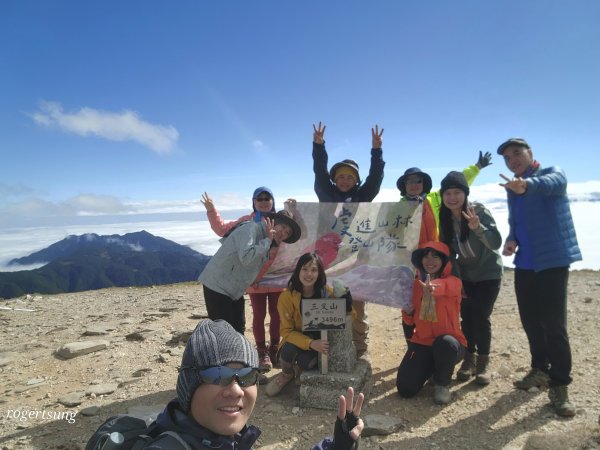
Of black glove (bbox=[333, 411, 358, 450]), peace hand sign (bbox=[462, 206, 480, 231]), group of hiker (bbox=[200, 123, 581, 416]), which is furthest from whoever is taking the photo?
peace hand sign (bbox=[462, 206, 480, 231])

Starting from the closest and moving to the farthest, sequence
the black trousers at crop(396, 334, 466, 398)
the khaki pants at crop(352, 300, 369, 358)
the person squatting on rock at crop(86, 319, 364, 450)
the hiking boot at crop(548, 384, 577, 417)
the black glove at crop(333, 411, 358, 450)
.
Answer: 1. the person squatting on rock at crop(86, 319, 364, 450)
2. the black glove at crop(333, 411, 358, 450)
3. the hiking boot at crop(548, 384, 577, 417)
4. the black trousers at crop(396, 334, 466, 398)
5. the khaki pants at crop(352, 300, 369, 358)

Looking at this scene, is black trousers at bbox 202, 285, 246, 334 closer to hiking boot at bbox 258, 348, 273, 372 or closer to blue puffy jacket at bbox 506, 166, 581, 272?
hiking boot at bbox 258, 348, 273, 372

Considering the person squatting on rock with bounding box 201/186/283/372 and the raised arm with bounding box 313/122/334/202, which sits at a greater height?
the raised arm with bounding box 313/122/334/202

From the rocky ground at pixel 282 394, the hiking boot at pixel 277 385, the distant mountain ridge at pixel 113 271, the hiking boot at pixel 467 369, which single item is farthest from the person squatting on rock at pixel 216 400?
the distant mountain ridge at pixel 113 271

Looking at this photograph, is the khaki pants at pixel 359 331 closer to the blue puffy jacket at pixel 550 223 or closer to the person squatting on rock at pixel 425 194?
the person squatting on rock at pixel 425 194

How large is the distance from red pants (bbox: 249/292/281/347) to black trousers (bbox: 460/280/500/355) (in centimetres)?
327

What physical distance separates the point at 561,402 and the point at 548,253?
189 centimetres

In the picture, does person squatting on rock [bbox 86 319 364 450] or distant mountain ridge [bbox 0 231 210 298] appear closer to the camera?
person squatting on rock [bbox 86 319 364 450]

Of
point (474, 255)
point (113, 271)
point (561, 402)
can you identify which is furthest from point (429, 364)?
point (113, 271)

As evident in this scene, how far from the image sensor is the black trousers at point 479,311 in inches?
215

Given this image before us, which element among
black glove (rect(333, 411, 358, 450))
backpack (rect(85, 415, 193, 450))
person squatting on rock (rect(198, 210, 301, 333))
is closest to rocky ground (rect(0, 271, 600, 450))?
person squatting on rock (rect(198, 210, 301, 333))

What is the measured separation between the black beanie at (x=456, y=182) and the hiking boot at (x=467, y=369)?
2690 millimetres

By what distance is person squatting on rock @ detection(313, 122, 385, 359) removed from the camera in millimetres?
6617

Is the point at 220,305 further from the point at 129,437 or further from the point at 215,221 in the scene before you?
the point at 129,437
